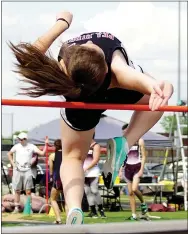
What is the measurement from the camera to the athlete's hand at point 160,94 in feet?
12.9

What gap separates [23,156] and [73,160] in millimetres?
8798

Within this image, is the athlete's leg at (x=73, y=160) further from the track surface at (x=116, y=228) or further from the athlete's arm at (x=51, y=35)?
the track surface at (x=116, y=228)

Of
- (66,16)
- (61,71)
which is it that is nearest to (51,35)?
(66,16)

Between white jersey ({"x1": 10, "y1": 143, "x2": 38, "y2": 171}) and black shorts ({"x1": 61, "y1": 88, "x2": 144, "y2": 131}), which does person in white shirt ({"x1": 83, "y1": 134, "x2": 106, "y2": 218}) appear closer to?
white jersey ({"x1": 10, "y1": 143, "x2": 38, "y2": 171})

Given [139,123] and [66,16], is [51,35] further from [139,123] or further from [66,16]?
[139,123]

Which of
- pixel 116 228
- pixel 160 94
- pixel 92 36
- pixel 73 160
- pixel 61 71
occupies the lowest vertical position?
pixel 116 228

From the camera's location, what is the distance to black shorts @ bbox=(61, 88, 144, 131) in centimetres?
443

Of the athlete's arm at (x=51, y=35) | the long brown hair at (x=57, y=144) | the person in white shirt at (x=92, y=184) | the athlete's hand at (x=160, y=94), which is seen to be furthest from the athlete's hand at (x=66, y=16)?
the long brown hair at (x=57, y=144)

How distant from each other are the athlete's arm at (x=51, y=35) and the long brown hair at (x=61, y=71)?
18cm

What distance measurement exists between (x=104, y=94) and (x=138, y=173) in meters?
7.48

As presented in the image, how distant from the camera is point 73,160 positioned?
14.7 ft

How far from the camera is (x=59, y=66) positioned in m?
4.23

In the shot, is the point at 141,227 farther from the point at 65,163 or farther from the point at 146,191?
the point at 146,191

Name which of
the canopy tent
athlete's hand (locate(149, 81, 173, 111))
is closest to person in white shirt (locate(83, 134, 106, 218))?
the canopy tent
